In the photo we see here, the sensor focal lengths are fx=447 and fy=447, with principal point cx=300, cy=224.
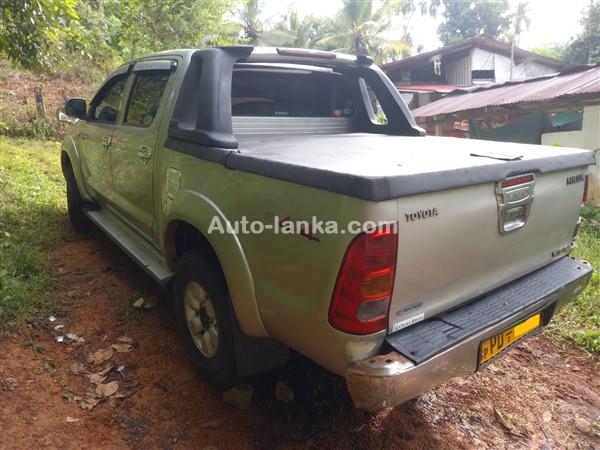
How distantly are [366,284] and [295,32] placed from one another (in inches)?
1087

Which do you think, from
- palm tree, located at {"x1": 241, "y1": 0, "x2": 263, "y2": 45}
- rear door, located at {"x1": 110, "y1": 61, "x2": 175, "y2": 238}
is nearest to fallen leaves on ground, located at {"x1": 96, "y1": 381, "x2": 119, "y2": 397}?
rear door, located at {"x1": 110, "y1": 61, "x2": 175, "y2": 238}

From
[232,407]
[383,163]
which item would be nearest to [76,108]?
[232,407]

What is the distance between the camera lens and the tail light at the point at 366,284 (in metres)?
1.61

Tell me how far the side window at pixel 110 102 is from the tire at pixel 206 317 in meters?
1.76

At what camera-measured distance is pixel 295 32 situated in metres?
26.6

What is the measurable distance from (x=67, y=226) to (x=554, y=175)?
4.89m

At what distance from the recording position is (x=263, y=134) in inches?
120

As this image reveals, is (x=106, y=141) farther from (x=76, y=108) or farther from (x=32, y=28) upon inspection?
(x=32, y=28)

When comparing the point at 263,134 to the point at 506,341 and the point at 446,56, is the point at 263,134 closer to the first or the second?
the point at 506,341

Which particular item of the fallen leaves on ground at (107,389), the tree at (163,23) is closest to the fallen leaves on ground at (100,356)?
the fallen leaves on ground at (107,389)

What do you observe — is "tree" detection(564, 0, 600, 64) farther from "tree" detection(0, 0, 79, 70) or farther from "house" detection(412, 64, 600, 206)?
"tree" detection(0, 0, 79, 70)

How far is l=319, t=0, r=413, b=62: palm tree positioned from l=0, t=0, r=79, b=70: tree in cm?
2070

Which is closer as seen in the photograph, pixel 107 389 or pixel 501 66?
pixel 107 389

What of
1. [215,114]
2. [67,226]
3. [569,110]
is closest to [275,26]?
[569,110]
